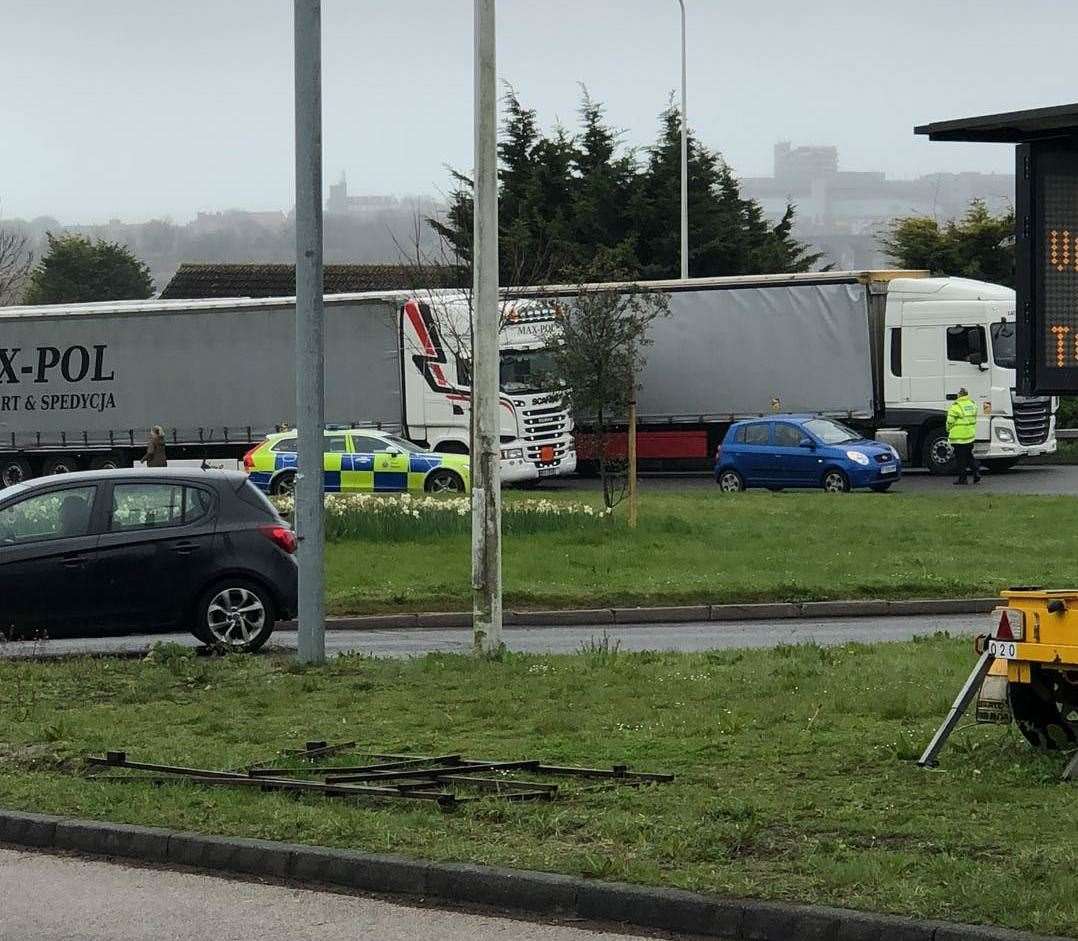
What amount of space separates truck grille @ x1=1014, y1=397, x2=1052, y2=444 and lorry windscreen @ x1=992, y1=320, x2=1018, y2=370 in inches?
33.7

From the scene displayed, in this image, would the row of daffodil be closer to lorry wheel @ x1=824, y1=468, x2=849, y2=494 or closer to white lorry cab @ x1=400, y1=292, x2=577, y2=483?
lorry wheel @ x1=824, y1=468, x2=849, y2=494

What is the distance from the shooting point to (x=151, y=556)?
15.3 m

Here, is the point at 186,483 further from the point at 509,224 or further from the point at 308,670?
the point at 509,224

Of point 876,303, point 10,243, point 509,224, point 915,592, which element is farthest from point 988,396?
point 10,243

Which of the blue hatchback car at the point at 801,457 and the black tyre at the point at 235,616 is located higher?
the blue hatchback car at the point at 801,457

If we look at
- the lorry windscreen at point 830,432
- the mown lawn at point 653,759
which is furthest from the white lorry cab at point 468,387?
the mown lawn at point 653,759

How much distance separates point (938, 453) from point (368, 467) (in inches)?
509

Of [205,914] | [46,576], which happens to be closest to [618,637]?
[46,576]

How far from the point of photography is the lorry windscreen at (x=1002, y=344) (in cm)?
3784

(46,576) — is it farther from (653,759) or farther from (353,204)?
(353,204)

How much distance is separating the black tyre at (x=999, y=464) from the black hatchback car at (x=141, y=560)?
25988 millimetres

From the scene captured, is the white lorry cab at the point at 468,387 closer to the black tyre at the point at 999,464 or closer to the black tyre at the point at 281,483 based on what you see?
the black tyre at the point at 281,483

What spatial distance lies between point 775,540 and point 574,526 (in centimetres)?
256

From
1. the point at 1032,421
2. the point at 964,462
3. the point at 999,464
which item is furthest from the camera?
the point at 999,464
